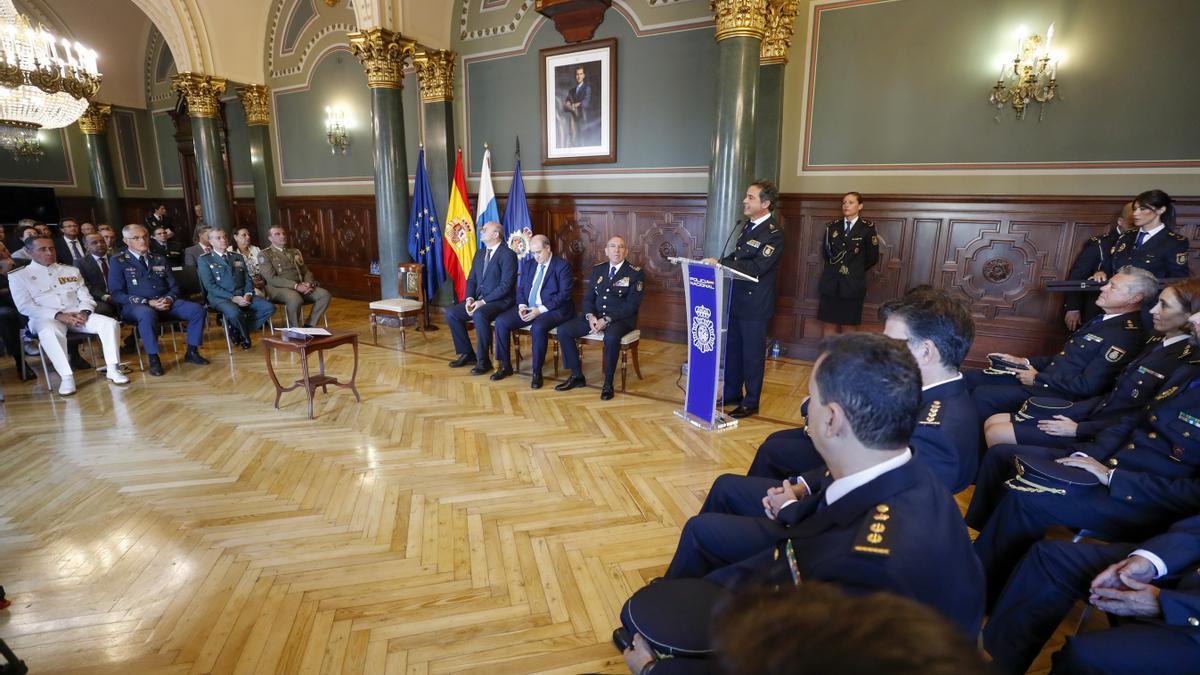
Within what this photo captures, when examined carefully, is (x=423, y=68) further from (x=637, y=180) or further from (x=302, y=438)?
(x=302, y=438)

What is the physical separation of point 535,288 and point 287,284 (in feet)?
10.2

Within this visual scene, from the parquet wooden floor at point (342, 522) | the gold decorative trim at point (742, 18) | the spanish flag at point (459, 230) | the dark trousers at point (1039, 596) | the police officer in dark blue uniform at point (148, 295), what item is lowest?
the parquet wooden floor at point (342, 522)

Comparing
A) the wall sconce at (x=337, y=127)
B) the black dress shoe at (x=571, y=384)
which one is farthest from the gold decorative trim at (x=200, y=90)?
the black dress shoe at (x=571, y=384)

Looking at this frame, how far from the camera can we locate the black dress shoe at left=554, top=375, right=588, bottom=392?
4539 mm

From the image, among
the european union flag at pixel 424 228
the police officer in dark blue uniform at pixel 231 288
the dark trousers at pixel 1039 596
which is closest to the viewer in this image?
the dark trousers at pixel 1039 596

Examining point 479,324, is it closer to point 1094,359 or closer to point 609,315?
point 609,315

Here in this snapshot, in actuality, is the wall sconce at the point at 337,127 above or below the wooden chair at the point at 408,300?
above

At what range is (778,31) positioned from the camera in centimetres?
495

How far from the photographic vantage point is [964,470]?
70.7 inches

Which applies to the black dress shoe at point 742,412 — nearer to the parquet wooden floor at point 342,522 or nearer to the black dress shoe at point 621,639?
A: the parquet wooden floor at point 342,522

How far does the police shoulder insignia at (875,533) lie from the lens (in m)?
0.98

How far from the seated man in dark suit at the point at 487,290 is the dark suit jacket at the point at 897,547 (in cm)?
413

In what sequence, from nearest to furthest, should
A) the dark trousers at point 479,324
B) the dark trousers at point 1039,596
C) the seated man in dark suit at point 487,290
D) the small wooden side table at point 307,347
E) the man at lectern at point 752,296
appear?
1. the dark trousers at point 1039,596
2. the man at lectern at point 752,296
3. the small wooden side table at point 307,347
4. the dark trousers at point 479,324
5. the seated man in dark suit at point 487,290

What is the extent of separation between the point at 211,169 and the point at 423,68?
363 cm
